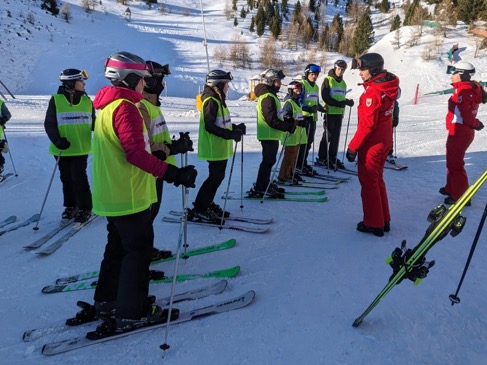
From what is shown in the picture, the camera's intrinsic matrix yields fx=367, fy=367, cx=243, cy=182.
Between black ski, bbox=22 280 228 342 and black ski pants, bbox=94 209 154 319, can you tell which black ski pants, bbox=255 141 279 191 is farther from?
black ski pants, bbox=94 209 154 319

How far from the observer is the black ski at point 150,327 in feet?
8.21

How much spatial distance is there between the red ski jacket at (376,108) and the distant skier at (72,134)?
11.2ft

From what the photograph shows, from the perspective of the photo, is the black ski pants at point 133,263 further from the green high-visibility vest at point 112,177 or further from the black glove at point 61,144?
the black glove at point 61,144

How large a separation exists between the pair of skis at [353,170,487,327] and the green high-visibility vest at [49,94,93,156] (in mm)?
4101

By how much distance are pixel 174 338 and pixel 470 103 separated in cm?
447

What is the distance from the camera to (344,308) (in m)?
2.78

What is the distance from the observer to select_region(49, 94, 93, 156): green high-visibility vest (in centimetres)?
470

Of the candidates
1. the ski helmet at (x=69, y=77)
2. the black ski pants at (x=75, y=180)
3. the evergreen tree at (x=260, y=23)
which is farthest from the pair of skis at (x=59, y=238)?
the evergreen tree at (x=260, y=23)

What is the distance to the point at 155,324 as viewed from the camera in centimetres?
268

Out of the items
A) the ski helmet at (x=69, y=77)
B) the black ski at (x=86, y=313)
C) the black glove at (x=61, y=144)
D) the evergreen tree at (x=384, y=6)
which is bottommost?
the black ski at (x=86, y=313)

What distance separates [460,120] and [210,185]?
3322mm

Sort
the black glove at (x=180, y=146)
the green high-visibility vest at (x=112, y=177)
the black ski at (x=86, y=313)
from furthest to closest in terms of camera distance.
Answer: the black glove at (x=180, y=146), the black ski at (x=86, y=313), the green high-visibility vest at (x=112, y=177)

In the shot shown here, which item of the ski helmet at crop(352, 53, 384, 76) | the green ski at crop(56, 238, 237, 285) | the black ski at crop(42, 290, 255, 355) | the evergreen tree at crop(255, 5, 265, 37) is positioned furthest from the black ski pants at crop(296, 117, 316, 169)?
the evergreen tree at crop(255, 5, 265, 37)

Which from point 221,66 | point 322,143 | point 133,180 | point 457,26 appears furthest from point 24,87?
point 457,26
